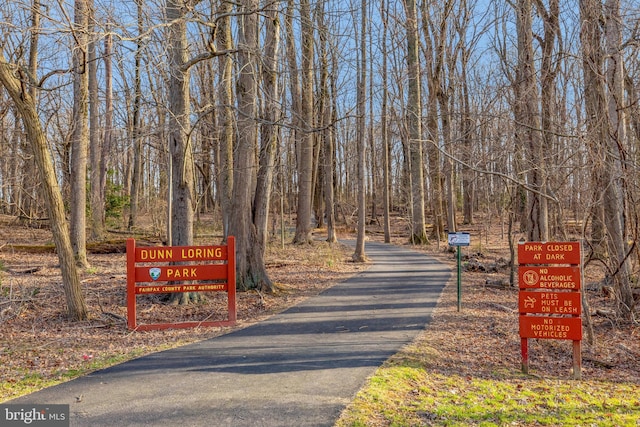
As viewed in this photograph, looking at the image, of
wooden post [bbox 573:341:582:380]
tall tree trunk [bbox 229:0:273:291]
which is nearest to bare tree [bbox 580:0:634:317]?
wooden post [bbox 573:341:582:380]

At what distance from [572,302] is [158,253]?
→ 21.5 feet

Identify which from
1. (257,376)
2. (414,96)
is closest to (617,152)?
(257,376)

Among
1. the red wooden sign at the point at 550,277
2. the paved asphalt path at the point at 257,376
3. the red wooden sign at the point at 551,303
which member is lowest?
the paved asphalt path at the point at 257,376

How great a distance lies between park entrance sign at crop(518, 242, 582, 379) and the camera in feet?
22.7

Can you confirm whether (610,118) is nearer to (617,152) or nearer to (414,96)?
(617,152)

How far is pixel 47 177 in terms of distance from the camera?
877 cm

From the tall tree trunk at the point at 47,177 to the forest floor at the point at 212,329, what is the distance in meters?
0.48

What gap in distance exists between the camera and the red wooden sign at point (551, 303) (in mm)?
6898

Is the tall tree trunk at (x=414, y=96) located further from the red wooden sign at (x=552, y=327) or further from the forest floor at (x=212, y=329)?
the red wooden sign at (x=552, y=327)

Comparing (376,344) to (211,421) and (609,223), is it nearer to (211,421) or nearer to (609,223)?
(211,421)

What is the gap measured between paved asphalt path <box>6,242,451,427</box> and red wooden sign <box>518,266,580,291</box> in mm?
2073

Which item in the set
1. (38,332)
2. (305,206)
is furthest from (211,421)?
(305,206)

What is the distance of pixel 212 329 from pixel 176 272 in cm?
121

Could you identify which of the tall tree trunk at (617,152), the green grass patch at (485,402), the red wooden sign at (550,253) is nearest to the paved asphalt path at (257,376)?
the green grass patch at (485,402)
